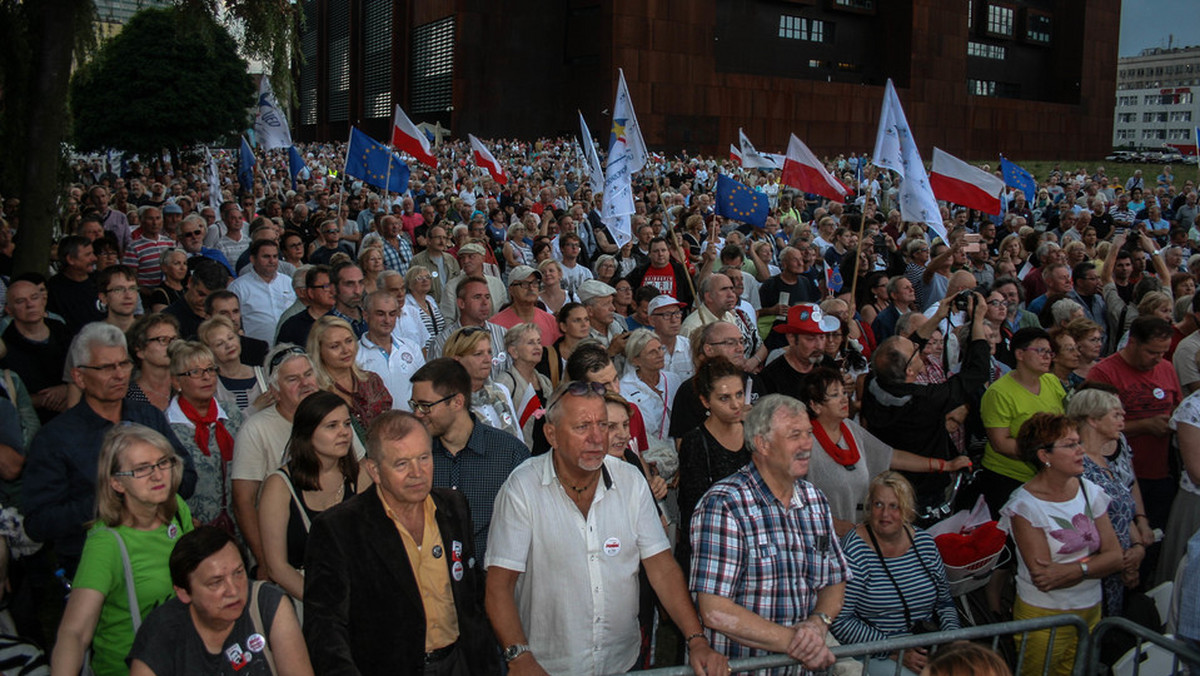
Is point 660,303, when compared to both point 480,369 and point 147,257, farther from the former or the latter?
point 147,257

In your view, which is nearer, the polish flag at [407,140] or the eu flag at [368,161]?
the eu flag at [368,161]

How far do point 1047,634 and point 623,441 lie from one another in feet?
7.55

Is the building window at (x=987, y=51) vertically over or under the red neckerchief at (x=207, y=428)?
over

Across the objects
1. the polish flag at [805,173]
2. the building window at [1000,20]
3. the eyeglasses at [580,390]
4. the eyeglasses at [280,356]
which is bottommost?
the eyeglasses at [280,356]

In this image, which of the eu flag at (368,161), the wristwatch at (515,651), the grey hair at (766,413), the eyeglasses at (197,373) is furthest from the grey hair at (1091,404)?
the eu flag at (368,161)

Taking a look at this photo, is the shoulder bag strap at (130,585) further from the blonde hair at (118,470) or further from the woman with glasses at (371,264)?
the woman with glasses at (371,264)

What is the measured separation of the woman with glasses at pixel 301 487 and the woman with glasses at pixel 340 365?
41.6 inches

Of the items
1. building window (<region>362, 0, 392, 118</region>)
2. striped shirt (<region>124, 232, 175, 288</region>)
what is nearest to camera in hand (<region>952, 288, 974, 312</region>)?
striped shirt (<region>124, 232, 175, 288</region>)

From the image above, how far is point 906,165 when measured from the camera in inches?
339

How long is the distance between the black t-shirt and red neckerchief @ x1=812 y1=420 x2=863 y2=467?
2.86 meters

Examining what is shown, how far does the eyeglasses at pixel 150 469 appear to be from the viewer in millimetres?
3486

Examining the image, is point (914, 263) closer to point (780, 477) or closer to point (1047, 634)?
point (1047, 634)

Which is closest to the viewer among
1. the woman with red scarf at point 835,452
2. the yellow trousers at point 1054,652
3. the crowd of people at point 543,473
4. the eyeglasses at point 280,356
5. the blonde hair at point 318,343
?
the crowd of people at point 543,473

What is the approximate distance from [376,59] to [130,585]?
5224 cm
